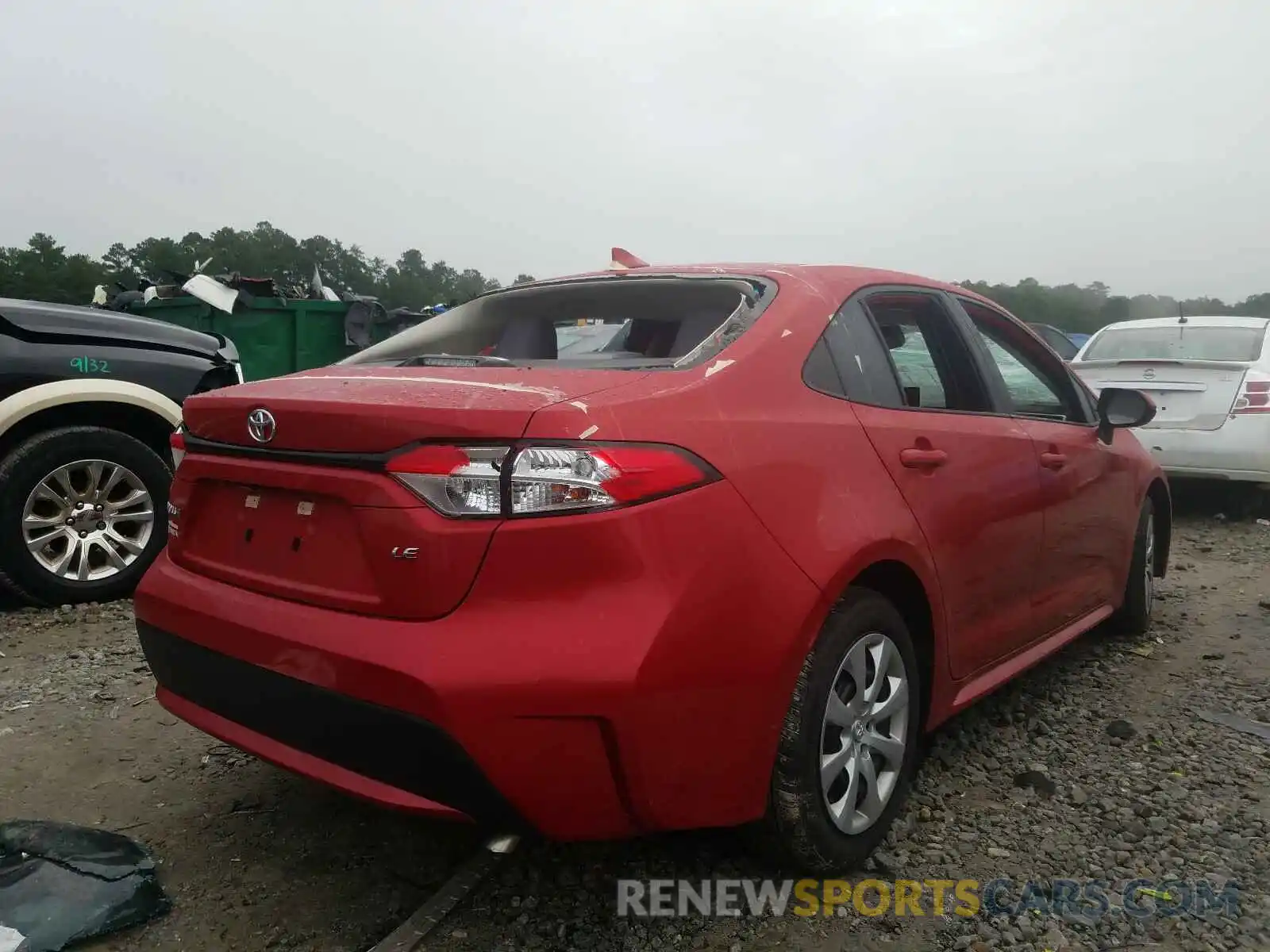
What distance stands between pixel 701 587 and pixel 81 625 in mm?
3549

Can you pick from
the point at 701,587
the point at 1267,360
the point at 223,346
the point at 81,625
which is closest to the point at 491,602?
the point at 701,587

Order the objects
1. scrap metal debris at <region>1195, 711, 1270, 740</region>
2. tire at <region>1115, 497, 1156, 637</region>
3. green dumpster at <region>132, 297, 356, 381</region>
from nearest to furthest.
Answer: scrap metal debris at <region>1195, 711, 1270, 740</region> < tire at <region>1115, 497, 1156, 637</region> < green dumpster at <region>132, 297, 356, 381</region>

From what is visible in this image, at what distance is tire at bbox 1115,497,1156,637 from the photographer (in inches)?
166

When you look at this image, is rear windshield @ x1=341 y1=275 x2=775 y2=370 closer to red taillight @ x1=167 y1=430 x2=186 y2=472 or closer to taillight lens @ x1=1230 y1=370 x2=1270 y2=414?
red taillight @ x1=167 y1=430 x2=186 y2=472

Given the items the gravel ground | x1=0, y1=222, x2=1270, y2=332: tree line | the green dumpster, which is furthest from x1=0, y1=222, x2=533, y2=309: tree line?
the gravel ground

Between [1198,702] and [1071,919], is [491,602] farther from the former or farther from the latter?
[1198,702]

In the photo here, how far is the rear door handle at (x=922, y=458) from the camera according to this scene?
98.1 inches

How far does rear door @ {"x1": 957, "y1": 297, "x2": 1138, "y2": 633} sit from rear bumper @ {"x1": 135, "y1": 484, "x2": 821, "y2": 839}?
5.19 ft

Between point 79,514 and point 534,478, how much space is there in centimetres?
359

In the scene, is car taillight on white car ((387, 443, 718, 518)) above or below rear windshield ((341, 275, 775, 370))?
below

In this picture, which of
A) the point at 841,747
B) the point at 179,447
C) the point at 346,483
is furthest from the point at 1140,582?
the point at 179,447

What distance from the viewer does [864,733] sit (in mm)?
2373

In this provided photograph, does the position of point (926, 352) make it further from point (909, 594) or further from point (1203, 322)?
point (1203, 322)

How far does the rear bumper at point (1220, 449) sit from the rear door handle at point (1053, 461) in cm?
396
